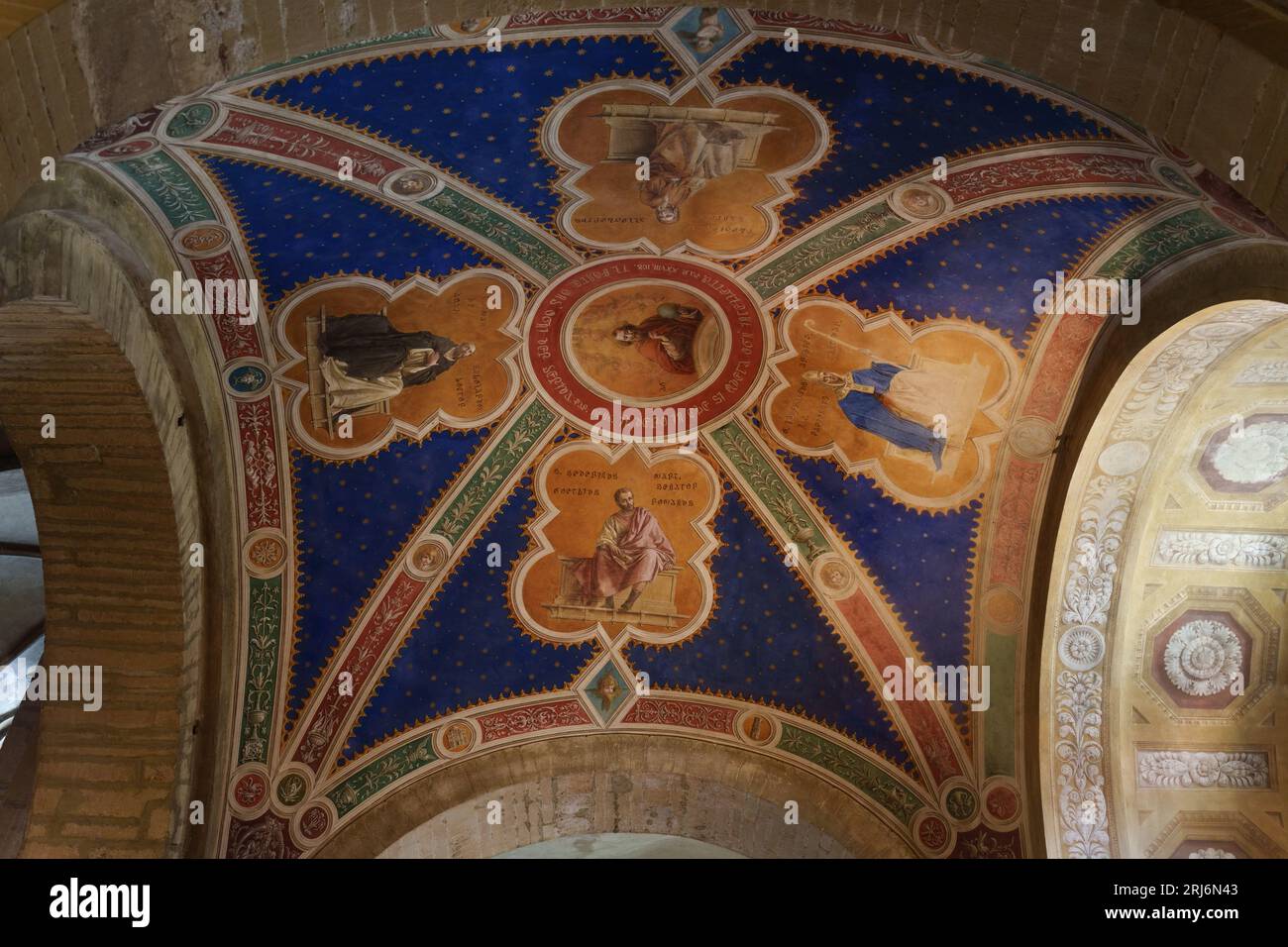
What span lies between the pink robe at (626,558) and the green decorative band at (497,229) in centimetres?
212

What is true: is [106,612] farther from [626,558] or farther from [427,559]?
[626,558]

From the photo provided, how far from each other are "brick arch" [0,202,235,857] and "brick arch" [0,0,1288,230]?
2.89 metres

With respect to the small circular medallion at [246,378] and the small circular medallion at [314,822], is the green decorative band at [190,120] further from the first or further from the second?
the small circular medallion at [314,822]

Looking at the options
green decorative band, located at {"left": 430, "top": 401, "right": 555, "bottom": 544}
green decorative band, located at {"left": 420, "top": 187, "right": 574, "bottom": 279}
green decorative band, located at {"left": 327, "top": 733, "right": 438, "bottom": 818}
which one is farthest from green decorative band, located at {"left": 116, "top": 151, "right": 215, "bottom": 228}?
green decorative band, located at {"left": 327, "top": 733, "right": 438, "bottom": 818}

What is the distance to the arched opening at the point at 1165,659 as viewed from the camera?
8711mm

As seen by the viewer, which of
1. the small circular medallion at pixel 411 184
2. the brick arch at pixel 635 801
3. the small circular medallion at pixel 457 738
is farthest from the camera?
the small circular medallion at pixel 457 738

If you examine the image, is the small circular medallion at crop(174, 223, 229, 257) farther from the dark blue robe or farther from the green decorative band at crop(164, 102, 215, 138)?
the dark blue robe

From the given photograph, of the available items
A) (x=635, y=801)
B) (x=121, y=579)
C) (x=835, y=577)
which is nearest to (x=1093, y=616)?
(x=835, y=577)

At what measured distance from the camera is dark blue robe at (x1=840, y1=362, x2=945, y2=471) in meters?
8.89

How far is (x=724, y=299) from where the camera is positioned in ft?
28.2

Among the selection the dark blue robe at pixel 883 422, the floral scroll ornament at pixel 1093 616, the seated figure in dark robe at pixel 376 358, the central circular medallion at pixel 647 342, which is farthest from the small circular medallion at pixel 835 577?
the seated figure in dark robe at pixel 376 358

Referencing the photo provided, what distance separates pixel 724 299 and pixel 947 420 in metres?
1.75
